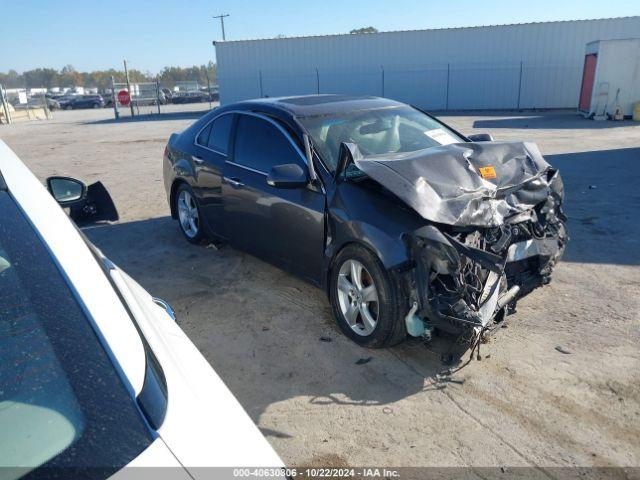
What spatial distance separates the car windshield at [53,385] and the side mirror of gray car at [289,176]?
245cm

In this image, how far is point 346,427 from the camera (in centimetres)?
290

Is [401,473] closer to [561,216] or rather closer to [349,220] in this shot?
[349,220]

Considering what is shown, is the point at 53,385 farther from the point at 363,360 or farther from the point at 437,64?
the point at 437,64

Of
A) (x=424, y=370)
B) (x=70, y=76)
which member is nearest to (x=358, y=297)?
(x=424, y=370)

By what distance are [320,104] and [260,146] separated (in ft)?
2.28

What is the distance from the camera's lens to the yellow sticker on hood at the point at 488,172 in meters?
3.69

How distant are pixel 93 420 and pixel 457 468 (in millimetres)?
1994

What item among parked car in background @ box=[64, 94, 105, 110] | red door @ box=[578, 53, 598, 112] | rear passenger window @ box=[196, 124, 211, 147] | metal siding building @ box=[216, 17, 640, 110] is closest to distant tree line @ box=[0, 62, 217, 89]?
parked car in background @ box=[64, 94, 105, 110]

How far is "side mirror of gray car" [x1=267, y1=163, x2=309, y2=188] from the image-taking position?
3857 millimetres

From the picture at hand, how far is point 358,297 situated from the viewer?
3.62 metres

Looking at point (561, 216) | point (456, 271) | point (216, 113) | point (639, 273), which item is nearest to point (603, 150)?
point (639, 273)

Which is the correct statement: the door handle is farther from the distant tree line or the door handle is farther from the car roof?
the distant tree line

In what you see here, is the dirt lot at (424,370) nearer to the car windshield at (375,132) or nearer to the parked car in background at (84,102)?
the car windshield at (375,132)

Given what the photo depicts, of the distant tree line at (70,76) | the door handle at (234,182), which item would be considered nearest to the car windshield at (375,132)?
the door handle at (234,182)
